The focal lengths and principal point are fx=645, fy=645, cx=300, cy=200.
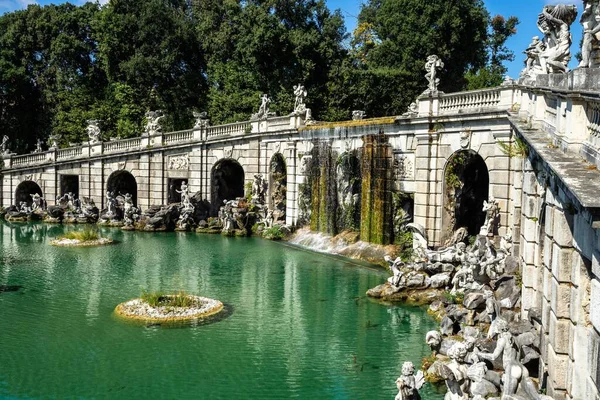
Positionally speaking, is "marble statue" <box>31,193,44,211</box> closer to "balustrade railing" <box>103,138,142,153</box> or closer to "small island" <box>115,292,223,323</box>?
"balustrade railing" <box>103,138,142,153</box>

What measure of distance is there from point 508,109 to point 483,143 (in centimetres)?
264

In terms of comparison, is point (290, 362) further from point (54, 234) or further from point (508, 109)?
point (54, 234)

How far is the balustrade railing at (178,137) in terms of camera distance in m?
39.1

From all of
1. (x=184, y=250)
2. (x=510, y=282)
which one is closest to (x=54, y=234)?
(x=184, y=250)

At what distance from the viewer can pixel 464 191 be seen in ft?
85.3

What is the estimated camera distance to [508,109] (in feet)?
68.0

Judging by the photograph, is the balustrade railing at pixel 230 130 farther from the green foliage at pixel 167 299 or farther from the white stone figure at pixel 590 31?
the white stone figure at pixel 590 31

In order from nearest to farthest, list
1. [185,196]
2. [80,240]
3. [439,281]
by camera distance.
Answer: [439,281]
[80,240]
[185,196]

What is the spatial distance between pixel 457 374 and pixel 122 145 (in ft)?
111

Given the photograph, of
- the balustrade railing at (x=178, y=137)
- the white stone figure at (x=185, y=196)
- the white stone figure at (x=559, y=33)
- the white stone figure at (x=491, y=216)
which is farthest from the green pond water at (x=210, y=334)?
the balustrade railing at (x=178, y=137)

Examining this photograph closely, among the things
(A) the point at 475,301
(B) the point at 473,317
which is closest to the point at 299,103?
(A) the point at 475,301

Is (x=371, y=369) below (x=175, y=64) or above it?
below

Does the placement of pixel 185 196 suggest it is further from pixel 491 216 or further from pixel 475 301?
pixel 475 301

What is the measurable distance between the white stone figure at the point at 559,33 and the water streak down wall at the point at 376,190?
13079 millimetres
